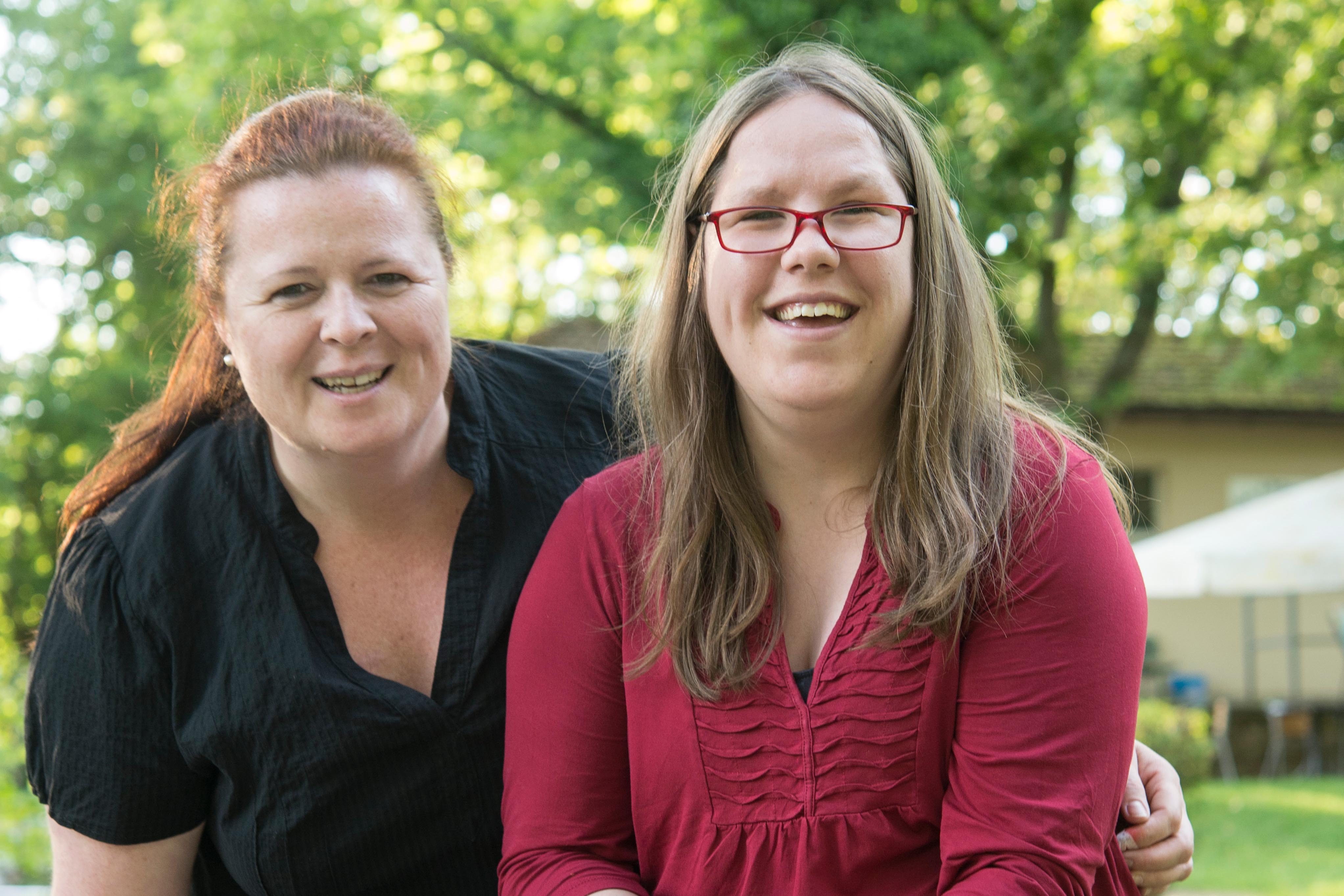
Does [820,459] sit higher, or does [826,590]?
[820,459]

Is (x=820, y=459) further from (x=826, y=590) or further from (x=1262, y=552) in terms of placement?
(x=1262, y=552)

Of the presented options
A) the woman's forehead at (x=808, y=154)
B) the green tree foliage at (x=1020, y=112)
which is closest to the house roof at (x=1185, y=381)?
the green tree foliage at (x=1020, y=112)

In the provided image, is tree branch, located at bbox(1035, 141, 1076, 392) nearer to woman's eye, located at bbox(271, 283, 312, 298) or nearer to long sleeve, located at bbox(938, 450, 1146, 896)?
long sleeve, located at bbox(938, 450, 1146, 896)

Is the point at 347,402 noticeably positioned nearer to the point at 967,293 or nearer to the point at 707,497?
the point at 707,497

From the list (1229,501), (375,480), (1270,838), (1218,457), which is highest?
(375,480)

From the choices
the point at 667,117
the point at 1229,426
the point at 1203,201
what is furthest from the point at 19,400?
the point at 1229,426

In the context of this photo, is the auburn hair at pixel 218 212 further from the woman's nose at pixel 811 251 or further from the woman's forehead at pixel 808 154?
the woman's nose at pixel 811 251

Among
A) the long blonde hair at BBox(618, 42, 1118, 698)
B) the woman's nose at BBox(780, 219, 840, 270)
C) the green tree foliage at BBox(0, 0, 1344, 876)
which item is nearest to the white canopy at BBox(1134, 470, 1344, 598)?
the green tree foliage at BBox(0, 0, 1344, 876)

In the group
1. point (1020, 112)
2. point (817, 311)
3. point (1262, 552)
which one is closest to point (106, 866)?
point (817, 311)

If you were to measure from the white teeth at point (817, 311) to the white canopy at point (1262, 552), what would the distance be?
319 inches

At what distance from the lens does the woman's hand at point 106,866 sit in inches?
92.7

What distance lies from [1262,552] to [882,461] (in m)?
8.24

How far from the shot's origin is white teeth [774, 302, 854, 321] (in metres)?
1.93

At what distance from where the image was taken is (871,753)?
1.93 meters
